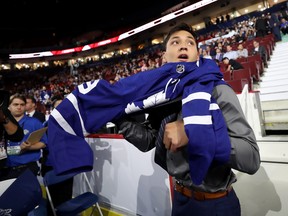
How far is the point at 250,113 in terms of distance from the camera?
1861 mm

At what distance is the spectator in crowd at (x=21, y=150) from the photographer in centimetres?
217

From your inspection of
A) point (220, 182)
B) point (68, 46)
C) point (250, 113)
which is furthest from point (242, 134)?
point (68, 46)

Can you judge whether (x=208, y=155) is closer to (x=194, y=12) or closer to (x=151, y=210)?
(x=151, y=210)

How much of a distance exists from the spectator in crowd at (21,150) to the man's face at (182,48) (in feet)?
5.77

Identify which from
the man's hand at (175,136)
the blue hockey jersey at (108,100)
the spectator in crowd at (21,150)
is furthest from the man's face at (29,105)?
the man's hand at (175,136)

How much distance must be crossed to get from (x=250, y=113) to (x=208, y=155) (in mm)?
1379

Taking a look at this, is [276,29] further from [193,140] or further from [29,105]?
[193,140]

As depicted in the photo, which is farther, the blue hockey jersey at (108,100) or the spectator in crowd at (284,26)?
the spectator in crowd at (284,26)

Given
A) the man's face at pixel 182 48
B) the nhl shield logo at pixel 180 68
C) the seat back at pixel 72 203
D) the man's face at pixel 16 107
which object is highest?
the man's face at pixel 182 48

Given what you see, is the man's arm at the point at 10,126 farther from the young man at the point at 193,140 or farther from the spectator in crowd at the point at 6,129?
the young man at the point at 193,140

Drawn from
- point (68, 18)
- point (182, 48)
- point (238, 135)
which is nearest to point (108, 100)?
point (182, 48)

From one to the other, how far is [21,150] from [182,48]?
198 centimetres

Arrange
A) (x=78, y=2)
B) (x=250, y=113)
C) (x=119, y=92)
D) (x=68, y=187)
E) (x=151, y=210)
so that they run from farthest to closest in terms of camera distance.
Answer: (x=78, y=2) < (x=68, y=187) < (x=151, y=210) < (x=250, y=113) < (x=119, y=92)

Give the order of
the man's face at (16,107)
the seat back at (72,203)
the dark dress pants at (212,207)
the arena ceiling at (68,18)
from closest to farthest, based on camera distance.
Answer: the dark dress pants at (212,207) → the seat back at (72,203) → the man's face at (16,107) → the arena ceiling at (68,18)
